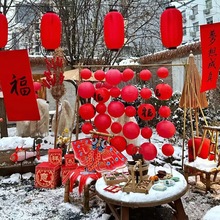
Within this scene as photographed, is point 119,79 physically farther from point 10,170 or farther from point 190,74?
point 10,170

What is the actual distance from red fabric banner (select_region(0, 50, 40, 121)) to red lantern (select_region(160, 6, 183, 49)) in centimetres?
230

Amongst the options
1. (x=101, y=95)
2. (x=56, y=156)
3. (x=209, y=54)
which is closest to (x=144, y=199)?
(x=101, y=95)

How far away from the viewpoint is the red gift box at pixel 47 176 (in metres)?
5.45

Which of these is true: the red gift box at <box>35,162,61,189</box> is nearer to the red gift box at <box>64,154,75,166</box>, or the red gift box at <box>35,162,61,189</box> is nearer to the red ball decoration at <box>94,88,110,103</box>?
the red gift box at <box>64,154,75,166</box>

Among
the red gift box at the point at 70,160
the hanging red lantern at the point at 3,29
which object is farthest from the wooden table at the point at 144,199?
the hanging red lantern at the point at 3,29

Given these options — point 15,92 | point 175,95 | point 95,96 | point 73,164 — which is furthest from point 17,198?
point 175,95

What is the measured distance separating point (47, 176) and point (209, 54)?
379 cm

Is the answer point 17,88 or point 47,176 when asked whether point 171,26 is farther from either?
point 47,176

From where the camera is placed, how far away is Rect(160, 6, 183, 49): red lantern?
4.61 m

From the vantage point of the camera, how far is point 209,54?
5.23 meters

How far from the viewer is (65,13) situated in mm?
9633

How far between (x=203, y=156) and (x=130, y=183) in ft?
7.86

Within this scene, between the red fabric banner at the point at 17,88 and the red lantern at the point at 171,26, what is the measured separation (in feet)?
7.56

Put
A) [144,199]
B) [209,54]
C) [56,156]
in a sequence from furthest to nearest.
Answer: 1. [56,156]
2. [209,54]
3. [144,199]
